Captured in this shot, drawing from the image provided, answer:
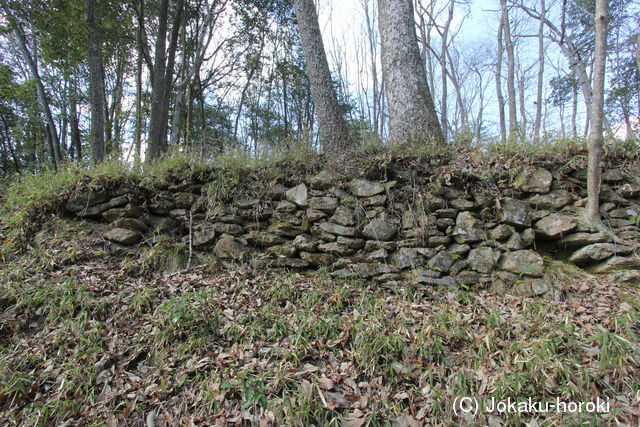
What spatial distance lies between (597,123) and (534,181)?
2.31 feet

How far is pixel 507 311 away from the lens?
2.38 m

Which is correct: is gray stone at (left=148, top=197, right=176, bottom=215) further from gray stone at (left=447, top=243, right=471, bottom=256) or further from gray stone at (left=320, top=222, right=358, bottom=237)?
gray stone at (left=447, top=243, right=471, bottom=256)

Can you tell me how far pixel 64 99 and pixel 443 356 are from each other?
1444cm

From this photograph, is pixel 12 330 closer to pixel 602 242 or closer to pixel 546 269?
pixel 546 269

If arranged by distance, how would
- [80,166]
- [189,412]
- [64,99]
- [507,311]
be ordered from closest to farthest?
[189,412]
[507,311]
[80,166]
[64,99]

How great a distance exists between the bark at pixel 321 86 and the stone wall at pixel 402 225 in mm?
795

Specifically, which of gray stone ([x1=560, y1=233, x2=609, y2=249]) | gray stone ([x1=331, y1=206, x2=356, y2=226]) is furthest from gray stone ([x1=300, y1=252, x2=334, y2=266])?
gray stone ([x1=560, y1=233, x2=609, y2=249])

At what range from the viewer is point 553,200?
2867mm

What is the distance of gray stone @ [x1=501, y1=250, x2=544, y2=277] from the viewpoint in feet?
8.50

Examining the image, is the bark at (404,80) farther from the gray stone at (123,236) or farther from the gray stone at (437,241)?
the gray stone at (123,236)

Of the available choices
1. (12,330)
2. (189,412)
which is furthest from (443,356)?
(12,330)

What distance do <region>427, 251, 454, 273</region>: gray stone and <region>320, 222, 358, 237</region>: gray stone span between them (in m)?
0.77

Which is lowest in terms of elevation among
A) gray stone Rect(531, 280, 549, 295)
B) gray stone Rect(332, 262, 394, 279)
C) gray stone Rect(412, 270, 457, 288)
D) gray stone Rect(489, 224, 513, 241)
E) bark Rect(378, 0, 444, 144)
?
gray stone Rect(531, 280, 549, 295)

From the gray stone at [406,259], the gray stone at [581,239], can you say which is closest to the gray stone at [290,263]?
the gray stone at [406,259]
